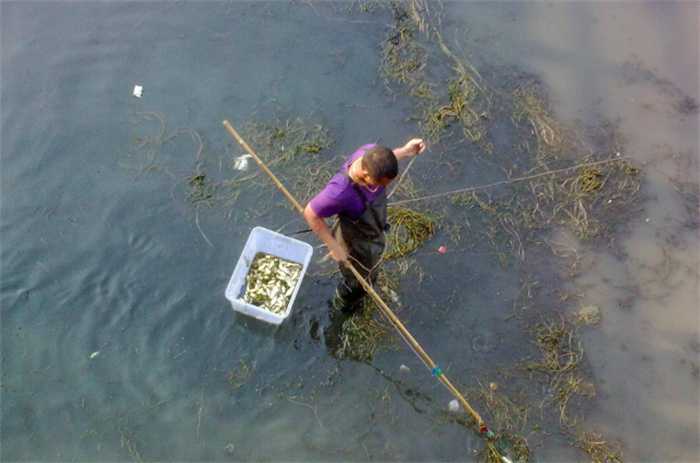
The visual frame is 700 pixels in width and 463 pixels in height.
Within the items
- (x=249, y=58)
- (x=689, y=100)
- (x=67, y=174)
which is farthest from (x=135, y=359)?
(x=689, y=100)

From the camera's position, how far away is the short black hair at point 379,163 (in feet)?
12.4

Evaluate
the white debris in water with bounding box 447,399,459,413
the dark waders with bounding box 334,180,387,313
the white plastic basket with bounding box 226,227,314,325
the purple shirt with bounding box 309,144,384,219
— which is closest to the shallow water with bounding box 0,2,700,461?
the white debris in water with bounding box 447,399,459,413

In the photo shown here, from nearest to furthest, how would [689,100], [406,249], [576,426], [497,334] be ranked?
[576,426], [497,334], [406,249], [689,100]

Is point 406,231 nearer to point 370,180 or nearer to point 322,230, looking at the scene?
point 322,230

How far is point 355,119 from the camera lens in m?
6.95

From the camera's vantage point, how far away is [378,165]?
12.5 ft

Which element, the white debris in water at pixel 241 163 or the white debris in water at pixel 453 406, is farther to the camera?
the white debris in water at pixel 241 163

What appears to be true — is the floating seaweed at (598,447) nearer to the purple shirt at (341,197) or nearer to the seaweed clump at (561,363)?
the seaweed clump at (561,363)

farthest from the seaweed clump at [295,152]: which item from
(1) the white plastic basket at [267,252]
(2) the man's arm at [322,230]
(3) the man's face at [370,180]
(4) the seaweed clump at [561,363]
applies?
(4) the seaweed clump at [561,363]

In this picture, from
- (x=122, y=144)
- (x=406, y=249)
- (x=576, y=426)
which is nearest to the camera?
(x=576, y=426)

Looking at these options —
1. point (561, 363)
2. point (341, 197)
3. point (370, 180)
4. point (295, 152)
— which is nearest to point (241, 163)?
point (295, 152)

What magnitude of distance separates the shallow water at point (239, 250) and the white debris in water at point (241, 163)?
21 centimetres

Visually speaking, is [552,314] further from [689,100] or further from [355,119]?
[689,100]

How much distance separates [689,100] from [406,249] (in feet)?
13.9
